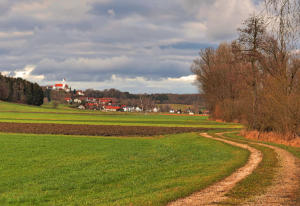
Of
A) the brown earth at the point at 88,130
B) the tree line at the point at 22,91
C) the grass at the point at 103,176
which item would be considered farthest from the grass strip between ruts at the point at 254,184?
the tree line at the point at 22,91

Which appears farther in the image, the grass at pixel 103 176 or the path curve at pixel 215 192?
the grass at pixel 103 176

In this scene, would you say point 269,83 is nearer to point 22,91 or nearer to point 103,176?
point 103,176

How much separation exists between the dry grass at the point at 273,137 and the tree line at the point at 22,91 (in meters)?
155

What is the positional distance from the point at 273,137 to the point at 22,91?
165 m

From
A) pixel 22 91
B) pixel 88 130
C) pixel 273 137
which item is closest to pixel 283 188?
pixel 273 137

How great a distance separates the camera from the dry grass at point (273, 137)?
29.2m

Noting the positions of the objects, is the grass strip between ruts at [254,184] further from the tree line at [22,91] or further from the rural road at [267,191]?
the tree line at [22,91]

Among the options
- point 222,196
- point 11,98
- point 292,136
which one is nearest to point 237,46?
point 292,136

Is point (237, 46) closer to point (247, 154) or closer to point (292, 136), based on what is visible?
point (292, 136)

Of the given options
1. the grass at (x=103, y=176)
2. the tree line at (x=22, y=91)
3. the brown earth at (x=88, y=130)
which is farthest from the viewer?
the tree line at (x=22, y=91)

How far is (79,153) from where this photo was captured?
27.0 meters

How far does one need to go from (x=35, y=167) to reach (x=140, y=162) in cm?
679

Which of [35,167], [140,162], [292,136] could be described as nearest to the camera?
[35,167]

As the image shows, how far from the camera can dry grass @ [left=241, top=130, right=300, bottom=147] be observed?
29250 mm
